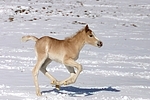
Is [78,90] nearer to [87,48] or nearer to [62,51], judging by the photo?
[62,51]

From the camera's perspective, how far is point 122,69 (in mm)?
15820

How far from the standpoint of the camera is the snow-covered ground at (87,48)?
10891 mm

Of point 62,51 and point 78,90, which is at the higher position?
point 62,51

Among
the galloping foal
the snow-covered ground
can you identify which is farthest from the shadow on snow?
the galloping foal

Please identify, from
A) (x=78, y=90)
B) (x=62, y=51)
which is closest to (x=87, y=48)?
(x=78, y=90)

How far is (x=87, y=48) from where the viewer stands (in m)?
21.2

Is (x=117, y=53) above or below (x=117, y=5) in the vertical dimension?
below

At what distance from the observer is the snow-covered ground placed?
1089cm

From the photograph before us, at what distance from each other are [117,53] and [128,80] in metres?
6.38

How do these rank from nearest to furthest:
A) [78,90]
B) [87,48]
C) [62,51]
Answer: [62,51] < [78,90] < [87,48]

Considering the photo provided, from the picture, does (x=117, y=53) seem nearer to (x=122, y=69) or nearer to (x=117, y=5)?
(x=122, y=69)

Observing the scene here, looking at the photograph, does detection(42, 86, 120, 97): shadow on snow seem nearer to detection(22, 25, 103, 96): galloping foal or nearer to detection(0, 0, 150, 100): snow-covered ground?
detection(0, 0, 150, 100): snow-covered ground

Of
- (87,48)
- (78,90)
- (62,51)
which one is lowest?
(78,90)

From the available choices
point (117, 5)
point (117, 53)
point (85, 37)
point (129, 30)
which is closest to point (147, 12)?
point (117, 5)
